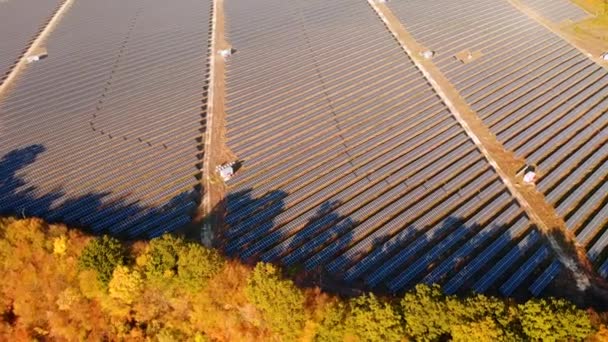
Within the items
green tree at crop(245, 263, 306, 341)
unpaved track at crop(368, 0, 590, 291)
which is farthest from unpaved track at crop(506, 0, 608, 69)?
green tree at crop(245, 263, 306, 341)

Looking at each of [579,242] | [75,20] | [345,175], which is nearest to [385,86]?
[345,175]

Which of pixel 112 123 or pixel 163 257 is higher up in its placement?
pixel 112 123

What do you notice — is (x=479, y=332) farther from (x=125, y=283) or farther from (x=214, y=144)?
(x=214, y=144)

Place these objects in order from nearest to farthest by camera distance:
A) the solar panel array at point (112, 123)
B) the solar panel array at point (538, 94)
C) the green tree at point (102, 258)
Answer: the green tree at point (102, 258)
the solar panel array at point (538, 94)
the solar panel array at point (112, 123)

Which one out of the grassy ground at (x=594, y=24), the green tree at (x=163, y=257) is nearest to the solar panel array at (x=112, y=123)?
the green tree at (x=163, y=257)

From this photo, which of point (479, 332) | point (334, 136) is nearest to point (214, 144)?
point (334, 136)

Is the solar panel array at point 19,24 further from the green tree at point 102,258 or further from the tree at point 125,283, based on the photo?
the tree at point 125,283
